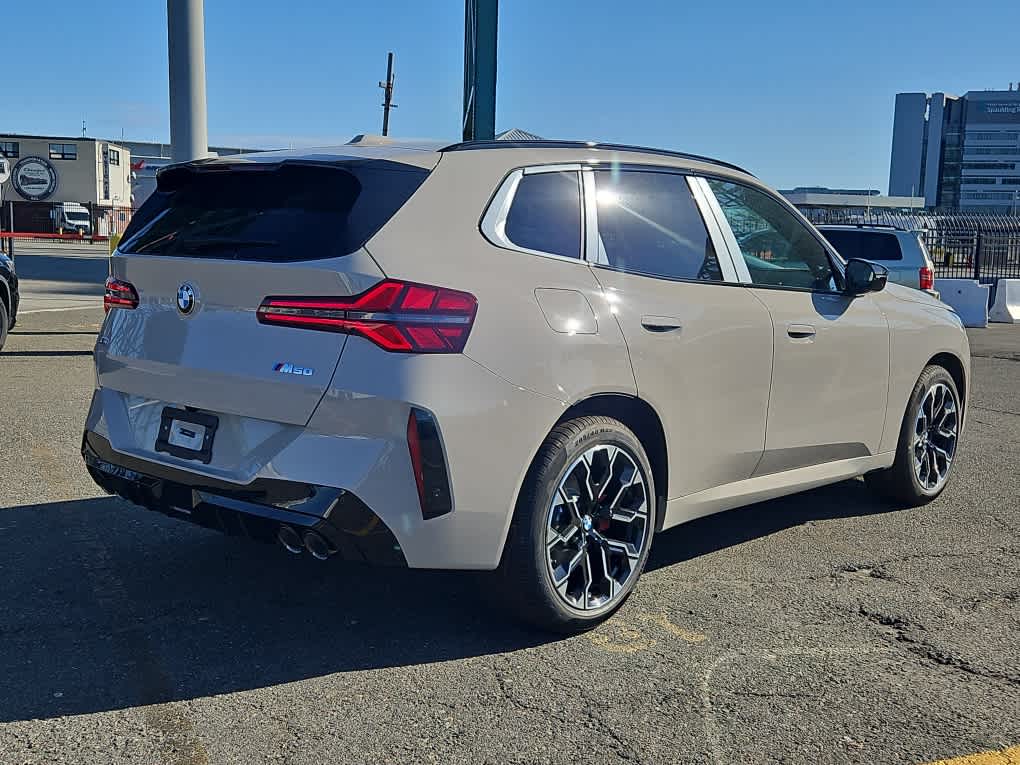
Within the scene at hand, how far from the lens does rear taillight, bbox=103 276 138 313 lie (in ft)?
13.4

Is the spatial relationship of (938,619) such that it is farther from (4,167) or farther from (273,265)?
(4,167)

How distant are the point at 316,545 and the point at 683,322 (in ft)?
5.58

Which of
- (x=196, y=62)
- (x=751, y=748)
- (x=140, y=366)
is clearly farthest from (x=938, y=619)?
(x=196, y=62)

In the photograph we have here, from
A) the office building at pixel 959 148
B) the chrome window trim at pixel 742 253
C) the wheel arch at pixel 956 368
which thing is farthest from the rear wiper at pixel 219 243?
the office building at pixel 959 148

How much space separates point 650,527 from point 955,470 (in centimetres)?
370

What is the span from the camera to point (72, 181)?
238ft

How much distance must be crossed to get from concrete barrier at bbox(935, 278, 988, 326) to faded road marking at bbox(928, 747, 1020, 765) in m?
18.4

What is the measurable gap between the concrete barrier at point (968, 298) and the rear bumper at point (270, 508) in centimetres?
1876

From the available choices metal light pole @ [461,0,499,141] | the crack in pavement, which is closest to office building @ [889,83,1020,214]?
metal light pole @ [461,0,499,141]

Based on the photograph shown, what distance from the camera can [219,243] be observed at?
3.83m

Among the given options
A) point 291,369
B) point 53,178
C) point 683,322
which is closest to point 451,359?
point 291,369

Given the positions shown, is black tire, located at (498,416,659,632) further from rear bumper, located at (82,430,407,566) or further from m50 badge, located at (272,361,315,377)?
m50 badge, located at (272,361,315,377)

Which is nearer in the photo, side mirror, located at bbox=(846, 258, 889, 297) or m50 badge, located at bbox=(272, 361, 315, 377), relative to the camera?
m50 badge, located at bbox=(272, 361, 315, 377)

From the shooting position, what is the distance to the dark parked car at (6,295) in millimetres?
11195
